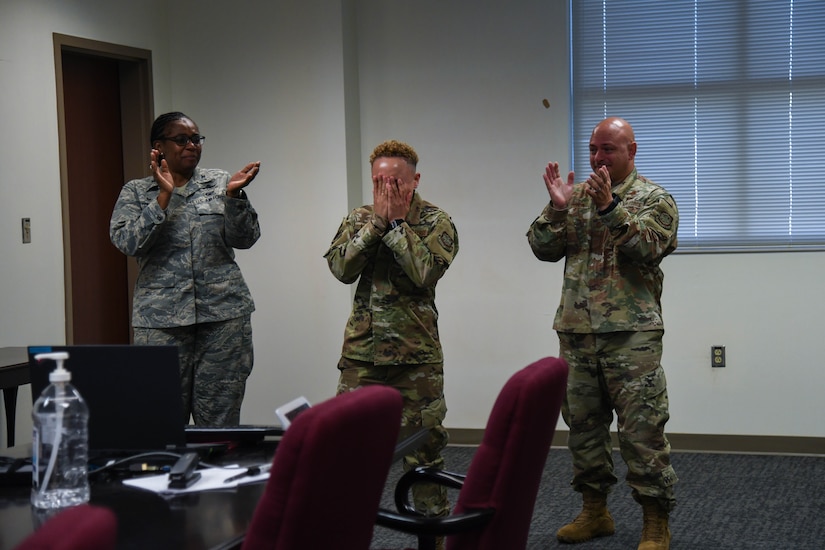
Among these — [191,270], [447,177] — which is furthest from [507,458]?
[447,177]

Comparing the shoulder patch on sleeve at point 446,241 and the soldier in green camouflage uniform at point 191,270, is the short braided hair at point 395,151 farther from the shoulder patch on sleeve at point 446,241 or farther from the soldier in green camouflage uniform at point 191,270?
the soldier in green camouflage uniform at point 191,270

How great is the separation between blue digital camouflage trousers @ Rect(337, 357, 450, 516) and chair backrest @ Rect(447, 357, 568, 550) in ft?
4.29

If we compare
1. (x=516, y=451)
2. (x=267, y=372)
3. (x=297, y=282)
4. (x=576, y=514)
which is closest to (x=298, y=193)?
(x=297, y=282)

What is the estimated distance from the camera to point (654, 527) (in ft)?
10.9

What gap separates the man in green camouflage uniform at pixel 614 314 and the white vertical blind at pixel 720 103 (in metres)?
1.62

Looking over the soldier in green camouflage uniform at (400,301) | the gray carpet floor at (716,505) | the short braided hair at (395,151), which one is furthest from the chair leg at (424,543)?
the short braided hair at (395,151)

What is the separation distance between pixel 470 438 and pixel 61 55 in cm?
298

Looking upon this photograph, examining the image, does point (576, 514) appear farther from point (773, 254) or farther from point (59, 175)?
point (59, 175)

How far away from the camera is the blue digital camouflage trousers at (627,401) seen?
10.8 ft

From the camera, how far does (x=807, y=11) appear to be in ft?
15.5

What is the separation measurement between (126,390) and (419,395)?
135 centimetres

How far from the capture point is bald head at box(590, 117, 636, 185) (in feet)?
11.0

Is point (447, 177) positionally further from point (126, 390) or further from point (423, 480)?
point (126, 390)

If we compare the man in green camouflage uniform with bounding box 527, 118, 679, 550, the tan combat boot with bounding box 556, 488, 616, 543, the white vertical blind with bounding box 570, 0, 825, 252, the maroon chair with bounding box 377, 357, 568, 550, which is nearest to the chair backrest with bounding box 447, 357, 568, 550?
the maroon chair with bounding box 377, 357, 568, 550
